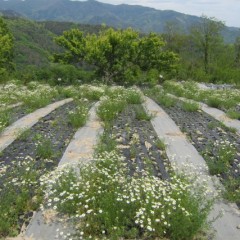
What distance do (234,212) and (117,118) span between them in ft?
23.6

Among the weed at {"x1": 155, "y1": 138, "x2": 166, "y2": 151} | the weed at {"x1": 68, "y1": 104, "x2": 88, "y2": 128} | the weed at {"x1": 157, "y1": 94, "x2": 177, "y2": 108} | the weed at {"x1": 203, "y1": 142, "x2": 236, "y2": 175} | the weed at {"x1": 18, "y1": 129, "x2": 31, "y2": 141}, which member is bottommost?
the weed at {"x1": 157, "y1": 94, "x2": 177, "y2": 108}

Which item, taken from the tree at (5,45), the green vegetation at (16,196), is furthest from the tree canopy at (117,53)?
the green vegetation at (16,196)

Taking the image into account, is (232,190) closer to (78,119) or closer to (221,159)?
(221,159)

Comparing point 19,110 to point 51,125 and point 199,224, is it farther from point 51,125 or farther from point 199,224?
point 199,224

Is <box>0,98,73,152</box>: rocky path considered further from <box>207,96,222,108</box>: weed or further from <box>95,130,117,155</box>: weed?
<box>207,96,222,108</box>: weed

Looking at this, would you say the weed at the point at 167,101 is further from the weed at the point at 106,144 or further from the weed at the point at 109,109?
the weed at the point at 106,144

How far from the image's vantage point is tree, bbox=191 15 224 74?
53.8 metres

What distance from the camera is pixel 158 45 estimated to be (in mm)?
29484

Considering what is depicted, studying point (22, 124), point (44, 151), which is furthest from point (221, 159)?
point (22, 124)

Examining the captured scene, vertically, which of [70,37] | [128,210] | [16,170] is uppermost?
[128,210]

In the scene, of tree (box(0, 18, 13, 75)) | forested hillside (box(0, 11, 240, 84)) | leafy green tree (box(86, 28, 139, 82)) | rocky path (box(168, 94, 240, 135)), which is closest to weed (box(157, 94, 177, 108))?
rocky path (box(168, 94, 240, 135))

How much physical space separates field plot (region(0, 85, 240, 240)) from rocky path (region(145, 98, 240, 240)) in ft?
0.72

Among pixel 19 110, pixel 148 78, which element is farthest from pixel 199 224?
pixel 148 78

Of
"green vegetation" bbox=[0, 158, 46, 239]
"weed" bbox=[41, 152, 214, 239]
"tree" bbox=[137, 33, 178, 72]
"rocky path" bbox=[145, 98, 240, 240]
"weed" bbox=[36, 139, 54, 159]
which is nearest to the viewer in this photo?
"weed" bbox=[41, 152, 214, 239]
